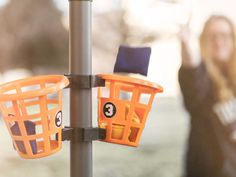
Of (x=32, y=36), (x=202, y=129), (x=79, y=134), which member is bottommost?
(x=202, y=129)

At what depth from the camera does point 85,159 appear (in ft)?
1.92

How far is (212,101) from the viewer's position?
1429 mm

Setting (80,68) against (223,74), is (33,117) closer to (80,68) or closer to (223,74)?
(80,68)

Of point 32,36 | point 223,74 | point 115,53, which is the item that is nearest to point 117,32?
point 115,53

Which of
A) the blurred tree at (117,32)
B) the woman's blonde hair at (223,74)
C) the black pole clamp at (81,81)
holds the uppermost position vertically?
the blurred tree at (117,32)

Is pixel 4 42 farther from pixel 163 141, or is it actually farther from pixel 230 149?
pixel 230 149

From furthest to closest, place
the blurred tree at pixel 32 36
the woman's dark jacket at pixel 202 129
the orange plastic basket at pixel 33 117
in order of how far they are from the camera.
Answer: the woman's dark jacket at pixel 202 129 → the blurred tree at pixel 32 36 → the orange plastic basket at pixel 33 117

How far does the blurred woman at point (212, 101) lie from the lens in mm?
1401

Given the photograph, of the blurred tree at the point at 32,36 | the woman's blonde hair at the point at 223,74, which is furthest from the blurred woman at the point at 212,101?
the blurred tree at the point at 32,36

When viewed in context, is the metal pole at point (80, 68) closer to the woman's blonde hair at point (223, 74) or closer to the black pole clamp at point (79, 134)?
the black pole clamp at point (79, 134)

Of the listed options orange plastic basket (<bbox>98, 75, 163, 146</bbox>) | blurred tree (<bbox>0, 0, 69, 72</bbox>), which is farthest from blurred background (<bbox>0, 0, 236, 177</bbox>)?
orange plastic basket (<bbox>98, 75, 163, 146</bbox>)

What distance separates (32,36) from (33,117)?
0.76 m

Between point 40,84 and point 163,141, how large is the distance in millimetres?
849

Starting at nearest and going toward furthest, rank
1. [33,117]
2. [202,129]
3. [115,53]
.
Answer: [33,117] < [115,53] < [202,129]
